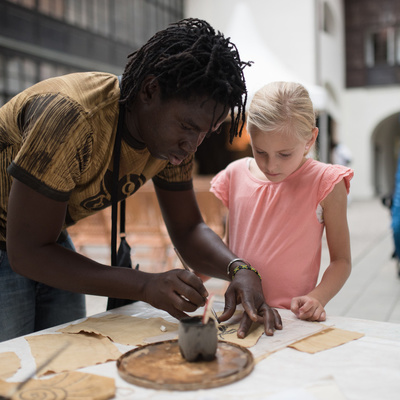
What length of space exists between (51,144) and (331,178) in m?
1.02

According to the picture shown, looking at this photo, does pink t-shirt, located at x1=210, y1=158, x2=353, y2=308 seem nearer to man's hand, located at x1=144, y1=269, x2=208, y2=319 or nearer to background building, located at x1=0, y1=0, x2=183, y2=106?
man's hand, located at x1=144, y1=269, x2=208, y2=319

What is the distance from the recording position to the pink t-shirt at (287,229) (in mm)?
1979

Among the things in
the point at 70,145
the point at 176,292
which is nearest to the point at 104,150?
the point at 70,145

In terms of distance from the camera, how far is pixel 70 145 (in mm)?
1419

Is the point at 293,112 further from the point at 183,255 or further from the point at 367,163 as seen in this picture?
the point at 367,163

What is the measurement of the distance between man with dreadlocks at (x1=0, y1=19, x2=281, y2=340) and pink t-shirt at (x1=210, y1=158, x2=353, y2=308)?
31 centimetres

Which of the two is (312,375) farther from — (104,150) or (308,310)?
(104,150)

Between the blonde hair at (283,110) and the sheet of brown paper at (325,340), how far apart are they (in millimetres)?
752

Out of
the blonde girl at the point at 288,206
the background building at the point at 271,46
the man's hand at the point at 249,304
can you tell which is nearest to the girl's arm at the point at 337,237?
the blonde girl at the point at 288,206

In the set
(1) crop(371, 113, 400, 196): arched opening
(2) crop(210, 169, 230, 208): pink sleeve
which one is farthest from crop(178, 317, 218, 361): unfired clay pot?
(1) crop(371, 113, 400, 196): arched opening

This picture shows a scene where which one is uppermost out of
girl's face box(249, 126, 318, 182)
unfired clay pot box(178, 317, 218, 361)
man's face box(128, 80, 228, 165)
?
man's face box(128, 80, 228, 165)

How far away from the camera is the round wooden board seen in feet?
3.56

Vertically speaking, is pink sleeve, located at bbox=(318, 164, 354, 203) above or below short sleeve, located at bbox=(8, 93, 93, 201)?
below

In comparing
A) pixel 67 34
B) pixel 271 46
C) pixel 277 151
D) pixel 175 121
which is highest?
pixel 67 34
